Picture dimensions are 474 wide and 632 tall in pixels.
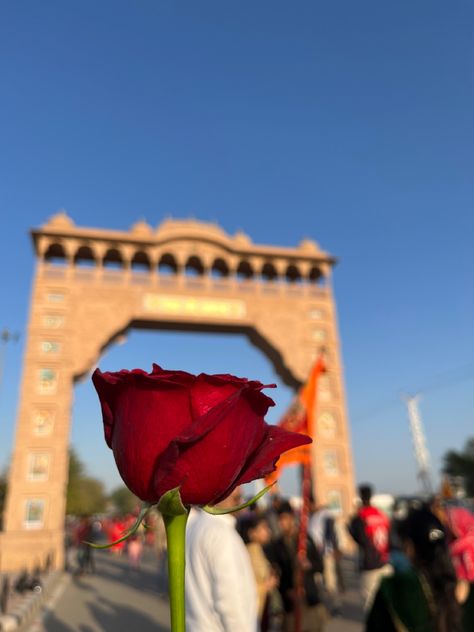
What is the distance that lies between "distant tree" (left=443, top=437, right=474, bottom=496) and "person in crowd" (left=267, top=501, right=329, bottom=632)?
127 ft

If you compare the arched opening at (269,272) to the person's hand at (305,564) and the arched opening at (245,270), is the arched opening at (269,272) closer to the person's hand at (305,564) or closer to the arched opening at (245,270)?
the arched opening at (245,270)

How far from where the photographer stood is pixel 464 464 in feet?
121

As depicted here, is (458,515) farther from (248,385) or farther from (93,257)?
(93,257)

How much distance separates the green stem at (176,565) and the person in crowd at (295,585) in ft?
10.1

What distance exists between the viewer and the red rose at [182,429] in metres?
0.58

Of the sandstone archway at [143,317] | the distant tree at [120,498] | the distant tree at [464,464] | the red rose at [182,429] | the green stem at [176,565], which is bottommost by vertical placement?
the distant tree at [120,498]

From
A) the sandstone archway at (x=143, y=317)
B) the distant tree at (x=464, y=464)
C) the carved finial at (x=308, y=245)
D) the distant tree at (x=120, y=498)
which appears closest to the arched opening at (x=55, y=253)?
the sandstone archway at (x=143, y=317)

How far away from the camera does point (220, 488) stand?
2.02ft

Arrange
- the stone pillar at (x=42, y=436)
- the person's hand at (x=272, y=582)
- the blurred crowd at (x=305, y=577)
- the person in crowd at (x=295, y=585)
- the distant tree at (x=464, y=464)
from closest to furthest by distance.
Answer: the blurred crowd at (x=305, y=577)
the person in crowd at (x=295, y=585)
the person's hand at (x=272, y=582)
the stone pillar at (x=42, y=436)
the distant tree at (x=464, y=464)

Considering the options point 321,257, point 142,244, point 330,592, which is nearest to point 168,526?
point 330,592

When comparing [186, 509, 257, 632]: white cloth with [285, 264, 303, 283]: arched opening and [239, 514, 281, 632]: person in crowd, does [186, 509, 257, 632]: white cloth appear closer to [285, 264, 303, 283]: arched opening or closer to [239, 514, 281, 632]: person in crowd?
[239, 514, 281, 632]: person in crowd

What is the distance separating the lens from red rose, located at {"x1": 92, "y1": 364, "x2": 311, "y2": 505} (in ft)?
1.91

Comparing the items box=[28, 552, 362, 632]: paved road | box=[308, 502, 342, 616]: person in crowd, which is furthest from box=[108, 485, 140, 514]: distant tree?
box=[308, 502, 342, 616]: person in crowd

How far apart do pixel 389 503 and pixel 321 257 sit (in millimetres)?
15746
